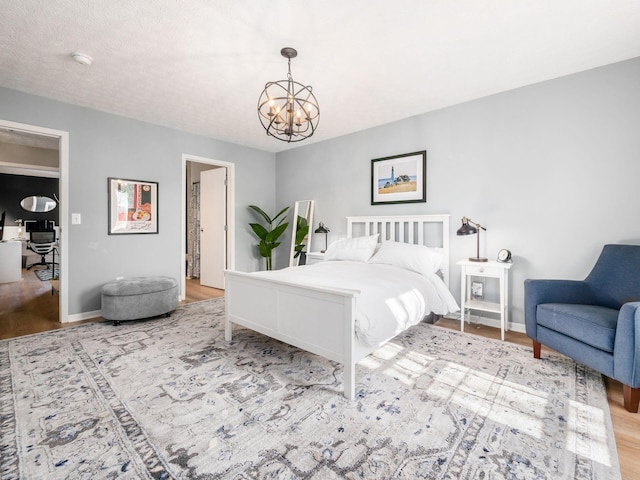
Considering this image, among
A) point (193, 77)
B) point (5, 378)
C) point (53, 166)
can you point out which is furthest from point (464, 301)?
point (53, 166)

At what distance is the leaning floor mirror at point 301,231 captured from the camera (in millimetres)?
5023

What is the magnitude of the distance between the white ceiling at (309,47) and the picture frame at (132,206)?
99 cm

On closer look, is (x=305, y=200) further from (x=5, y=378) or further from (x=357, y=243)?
(x=5, y=378)

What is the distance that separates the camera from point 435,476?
1.31m

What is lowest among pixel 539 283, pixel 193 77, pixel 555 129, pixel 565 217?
pixel 539 283

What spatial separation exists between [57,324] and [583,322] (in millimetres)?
4996

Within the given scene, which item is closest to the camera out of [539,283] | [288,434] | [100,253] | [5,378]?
[288,434]

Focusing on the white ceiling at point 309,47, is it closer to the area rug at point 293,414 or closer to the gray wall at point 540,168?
the gray wall at point 540,168

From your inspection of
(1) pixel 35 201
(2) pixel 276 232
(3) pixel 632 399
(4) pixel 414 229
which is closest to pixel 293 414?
(3) pixel 632 399

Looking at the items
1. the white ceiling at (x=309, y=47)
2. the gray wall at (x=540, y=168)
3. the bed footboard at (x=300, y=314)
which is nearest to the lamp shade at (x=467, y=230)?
the gray wall at (x=540, y=168)

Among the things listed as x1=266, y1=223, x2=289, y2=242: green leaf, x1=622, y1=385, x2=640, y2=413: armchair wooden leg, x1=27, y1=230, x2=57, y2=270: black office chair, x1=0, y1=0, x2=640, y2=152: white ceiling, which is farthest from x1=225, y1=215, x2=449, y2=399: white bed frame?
x1=27, y1=230, x2=57, y2=270: black office chair

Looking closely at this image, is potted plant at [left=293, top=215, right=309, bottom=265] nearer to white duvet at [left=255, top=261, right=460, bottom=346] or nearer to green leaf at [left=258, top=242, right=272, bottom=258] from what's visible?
green leaf at [left=258, top=242, right=272, bottom=258]

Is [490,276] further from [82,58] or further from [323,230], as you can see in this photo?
[82,58]

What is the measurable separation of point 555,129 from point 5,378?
5045 mm
